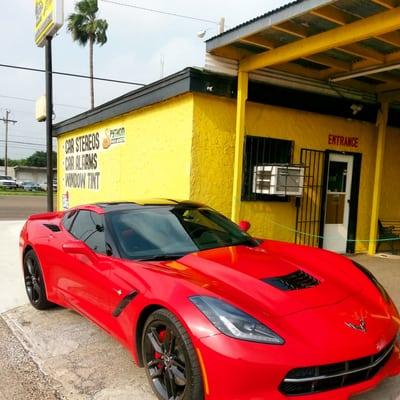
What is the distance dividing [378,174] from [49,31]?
7171 mm

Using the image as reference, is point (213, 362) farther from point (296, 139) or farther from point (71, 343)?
point (296, 139)

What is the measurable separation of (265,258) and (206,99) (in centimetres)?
389

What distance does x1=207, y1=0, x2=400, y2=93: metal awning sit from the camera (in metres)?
4.84

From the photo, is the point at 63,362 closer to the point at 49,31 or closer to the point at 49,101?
the point at 49,101

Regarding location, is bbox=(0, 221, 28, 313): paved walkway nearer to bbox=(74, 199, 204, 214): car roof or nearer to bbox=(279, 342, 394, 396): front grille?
bbox=(74, 199, 204, 214): car roof

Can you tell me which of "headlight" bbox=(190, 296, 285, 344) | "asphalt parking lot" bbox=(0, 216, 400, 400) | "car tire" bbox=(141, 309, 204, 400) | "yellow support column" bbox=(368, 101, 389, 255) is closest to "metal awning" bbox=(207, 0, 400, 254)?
"yellow support column" bbox=(368, 101, 389, 255)

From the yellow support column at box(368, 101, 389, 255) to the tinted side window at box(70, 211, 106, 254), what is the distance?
242 inches

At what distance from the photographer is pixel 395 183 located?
9.09m

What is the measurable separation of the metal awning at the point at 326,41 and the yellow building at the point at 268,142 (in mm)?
27

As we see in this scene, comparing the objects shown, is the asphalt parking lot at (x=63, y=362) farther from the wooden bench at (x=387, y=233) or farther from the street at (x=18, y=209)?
the street at (x=18, y=209)

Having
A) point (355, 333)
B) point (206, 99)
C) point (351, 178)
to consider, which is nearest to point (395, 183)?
point (351, 178)

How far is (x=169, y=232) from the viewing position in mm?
3678

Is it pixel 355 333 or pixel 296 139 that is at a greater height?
pixel 296 139

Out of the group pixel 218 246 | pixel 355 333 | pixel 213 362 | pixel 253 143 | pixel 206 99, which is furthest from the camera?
pixel 253 143
